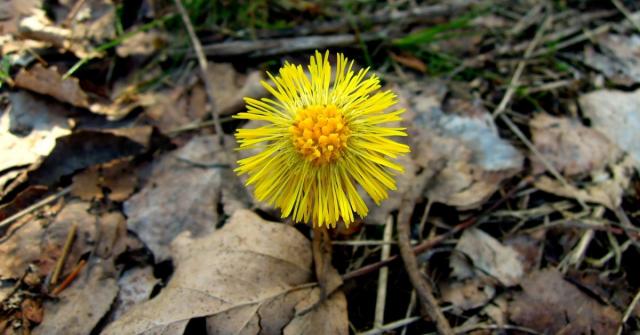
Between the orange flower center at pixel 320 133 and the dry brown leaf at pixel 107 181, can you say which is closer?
the orange flower center at pixel 320 133

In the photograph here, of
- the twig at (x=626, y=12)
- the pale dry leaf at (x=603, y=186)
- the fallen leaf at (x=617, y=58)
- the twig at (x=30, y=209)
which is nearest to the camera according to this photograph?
the twig at (x=30, y=209)

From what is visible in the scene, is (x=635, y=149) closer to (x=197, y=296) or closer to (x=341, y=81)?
(x=341, y=81)

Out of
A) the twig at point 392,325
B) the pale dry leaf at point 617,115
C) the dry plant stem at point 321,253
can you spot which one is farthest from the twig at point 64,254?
the pale dry leaf at point 617,115

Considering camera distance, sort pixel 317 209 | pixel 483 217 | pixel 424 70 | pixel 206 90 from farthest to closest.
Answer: pixel 424 70
pixel 206 90
pixel 483 217
pixel 317 209

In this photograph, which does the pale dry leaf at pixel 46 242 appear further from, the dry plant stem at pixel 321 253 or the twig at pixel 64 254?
the dry plant stem at pixel 321 253

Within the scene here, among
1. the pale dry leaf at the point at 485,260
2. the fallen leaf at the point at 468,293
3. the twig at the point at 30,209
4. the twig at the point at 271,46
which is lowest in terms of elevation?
the fallen leaf at the point at 468,293

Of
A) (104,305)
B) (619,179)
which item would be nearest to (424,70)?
(619,179)
